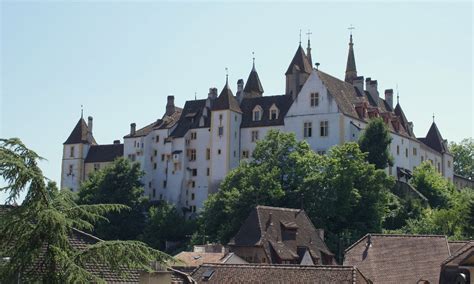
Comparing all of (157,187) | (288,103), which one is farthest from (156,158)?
(288,103)

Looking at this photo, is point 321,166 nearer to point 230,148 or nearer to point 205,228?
point 205,228

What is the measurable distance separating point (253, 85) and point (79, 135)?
30618mm

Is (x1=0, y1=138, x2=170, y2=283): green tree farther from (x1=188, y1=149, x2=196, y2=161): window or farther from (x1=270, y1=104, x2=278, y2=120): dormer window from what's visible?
(x1=188, y1=149, x2=196, y2=161): window

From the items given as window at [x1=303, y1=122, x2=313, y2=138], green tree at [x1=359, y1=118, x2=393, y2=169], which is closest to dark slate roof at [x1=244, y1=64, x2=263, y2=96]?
window at [x1=303, y1=122, x2=313, y2=138]

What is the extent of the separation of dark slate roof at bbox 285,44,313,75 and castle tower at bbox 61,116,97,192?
119ft

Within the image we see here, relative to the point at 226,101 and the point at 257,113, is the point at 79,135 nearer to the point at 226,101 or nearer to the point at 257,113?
the point at 226,101

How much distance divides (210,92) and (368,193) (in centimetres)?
3979

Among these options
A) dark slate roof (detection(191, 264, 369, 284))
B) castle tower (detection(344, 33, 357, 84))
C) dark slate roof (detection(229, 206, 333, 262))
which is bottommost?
dark slate roof (detection(191, 264, 369, 284))

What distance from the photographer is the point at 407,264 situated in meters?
38.7

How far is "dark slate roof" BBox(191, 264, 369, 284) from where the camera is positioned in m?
34.5

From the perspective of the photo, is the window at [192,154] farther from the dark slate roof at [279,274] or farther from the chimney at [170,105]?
the dark slate roof at [279,274]

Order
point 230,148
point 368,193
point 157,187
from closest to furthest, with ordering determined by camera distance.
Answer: point 368,193 → point 230,148 → point 157,187

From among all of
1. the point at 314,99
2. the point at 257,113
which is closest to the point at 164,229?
the point at 257,113

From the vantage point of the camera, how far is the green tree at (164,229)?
95.7 m
